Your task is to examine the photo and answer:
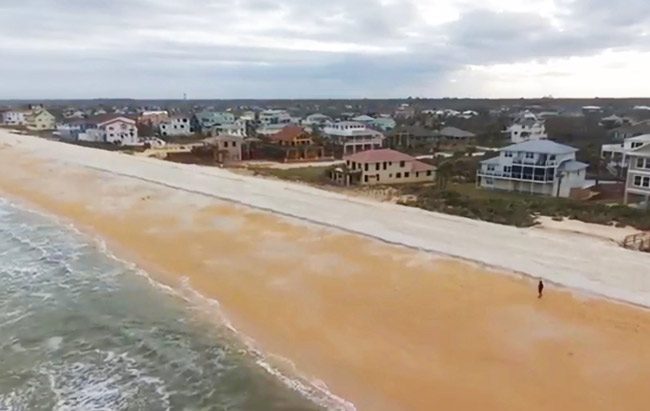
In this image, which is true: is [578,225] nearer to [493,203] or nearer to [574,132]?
[493,203]

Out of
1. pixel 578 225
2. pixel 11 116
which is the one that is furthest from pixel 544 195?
pixel 11 116

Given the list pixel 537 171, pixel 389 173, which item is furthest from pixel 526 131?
pixel 537 171

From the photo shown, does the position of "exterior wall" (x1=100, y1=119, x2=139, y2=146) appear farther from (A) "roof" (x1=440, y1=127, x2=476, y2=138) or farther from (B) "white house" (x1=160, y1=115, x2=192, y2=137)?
(A) "roof" (x1=440, y1=127, x2=476, y2=138)

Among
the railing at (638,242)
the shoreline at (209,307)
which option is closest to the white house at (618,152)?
the railing at (638,242)

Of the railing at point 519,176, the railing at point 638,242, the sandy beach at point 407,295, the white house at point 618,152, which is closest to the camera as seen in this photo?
the sandy beach at point 407,295

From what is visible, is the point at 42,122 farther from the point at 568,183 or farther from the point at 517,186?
the point at 568,183

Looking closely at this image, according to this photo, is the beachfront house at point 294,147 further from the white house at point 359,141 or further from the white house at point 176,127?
the white house at point 176,127
